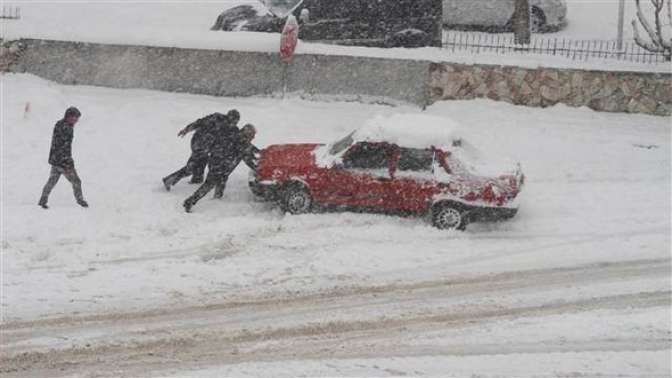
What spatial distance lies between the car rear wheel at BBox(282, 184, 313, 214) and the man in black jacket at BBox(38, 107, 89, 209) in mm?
3100

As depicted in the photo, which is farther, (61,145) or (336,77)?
(336,77)

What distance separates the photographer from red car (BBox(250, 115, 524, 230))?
45.4 feet

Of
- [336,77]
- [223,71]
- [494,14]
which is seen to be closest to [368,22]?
[336,77]

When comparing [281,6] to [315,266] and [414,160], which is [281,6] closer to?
[414,160]

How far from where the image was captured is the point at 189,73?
19016mm

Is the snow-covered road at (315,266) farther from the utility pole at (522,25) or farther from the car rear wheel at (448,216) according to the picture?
the utility pole at (522,25)

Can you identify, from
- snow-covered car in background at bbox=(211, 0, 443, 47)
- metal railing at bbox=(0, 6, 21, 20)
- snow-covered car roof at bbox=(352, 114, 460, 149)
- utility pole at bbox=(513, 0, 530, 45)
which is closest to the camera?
snow-covered car roof at bbox=(352, 114, 460, 149)

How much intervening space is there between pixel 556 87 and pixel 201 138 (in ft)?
25.3

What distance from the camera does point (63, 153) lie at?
13.9 metres

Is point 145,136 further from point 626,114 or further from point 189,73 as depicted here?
point 626,114

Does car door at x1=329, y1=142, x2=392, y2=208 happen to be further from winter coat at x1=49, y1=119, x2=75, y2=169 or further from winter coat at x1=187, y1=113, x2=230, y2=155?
winter coat at x1=49, y1=119, x2=75, y2=169

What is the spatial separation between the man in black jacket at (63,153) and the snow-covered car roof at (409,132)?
4.16 m

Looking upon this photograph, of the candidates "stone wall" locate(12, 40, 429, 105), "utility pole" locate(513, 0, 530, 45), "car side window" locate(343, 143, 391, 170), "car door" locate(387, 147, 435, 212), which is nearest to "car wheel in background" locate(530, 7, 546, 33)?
"utility pole" locate(513, 0, 530, 45)

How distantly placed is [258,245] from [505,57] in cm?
853
